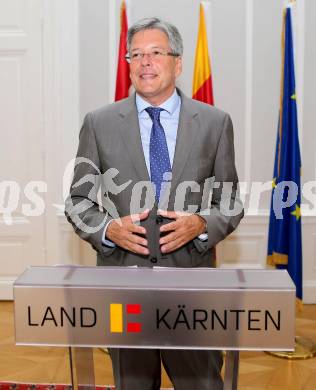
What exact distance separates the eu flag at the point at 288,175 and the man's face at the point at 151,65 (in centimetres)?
241

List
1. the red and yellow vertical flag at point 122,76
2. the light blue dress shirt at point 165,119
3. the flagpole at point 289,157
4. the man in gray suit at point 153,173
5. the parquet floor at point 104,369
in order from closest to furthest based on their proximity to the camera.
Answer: the man in gray suit at point 153,173 < the light blue dress shirt at point 165,119 < the parquet floor at point 104,369 < the flagpole at point 289,157 < the red and yellow vertical flag at point 122,76

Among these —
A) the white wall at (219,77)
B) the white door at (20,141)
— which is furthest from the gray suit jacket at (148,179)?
the white door at (20,141)

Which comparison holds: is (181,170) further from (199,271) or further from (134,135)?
(199,271)

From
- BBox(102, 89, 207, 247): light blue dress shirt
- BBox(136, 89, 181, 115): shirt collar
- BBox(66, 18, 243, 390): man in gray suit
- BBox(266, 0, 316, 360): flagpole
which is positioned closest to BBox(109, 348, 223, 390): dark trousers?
BBox(66, 18, 243, 390): man in gray suit

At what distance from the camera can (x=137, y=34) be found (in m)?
2.03

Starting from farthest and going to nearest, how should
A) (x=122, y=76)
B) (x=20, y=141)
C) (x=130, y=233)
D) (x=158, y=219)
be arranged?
(x=20, y=141) < (x=122, y=76) < (x=158, y=219) < (x=130, y=233)

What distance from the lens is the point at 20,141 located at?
16.9ft

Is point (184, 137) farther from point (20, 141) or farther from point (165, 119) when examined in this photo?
point (20, 141)

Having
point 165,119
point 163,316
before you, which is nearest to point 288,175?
point 165,119

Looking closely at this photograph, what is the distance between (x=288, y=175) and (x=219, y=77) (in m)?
1.19

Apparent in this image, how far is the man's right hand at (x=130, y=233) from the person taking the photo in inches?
69.8

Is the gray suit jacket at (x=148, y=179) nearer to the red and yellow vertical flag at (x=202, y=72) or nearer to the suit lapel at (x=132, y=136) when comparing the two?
the suit lapel at (x=132, y=136)

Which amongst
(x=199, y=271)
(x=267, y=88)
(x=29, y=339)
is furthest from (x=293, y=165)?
(x=29, y=339)

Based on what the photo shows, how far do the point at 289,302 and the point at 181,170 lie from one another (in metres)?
0.86
